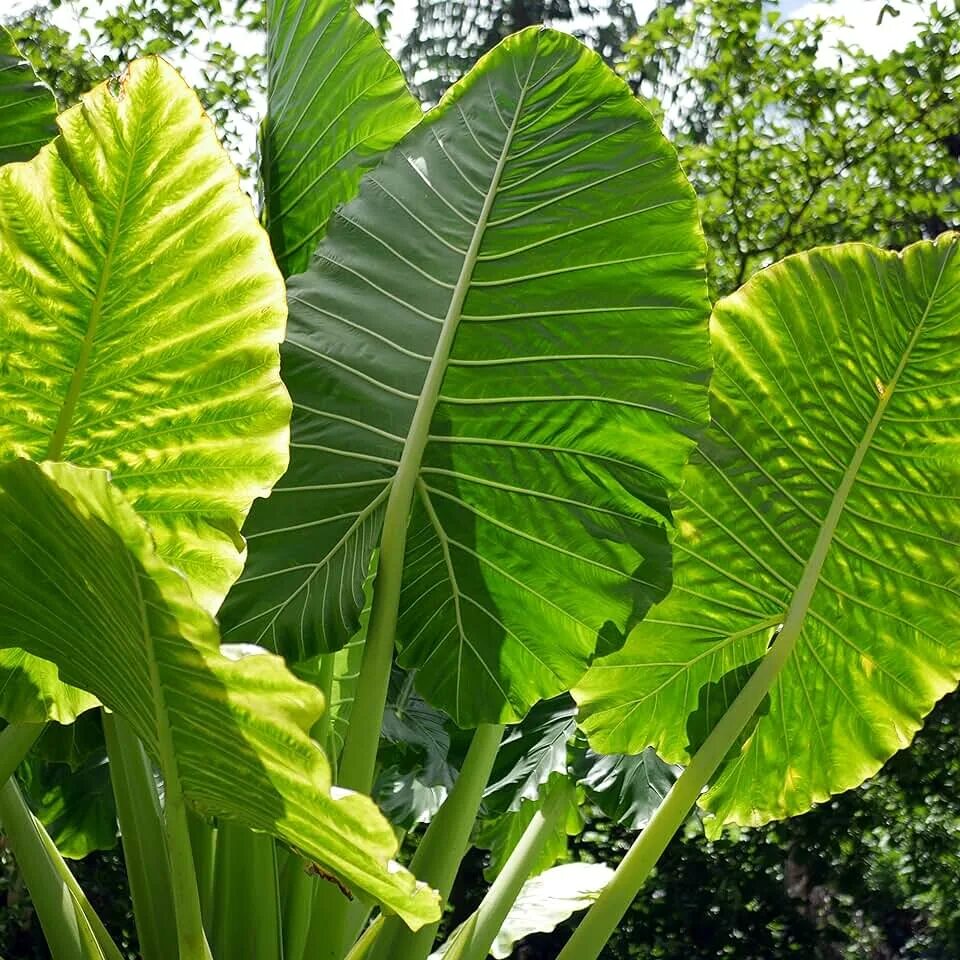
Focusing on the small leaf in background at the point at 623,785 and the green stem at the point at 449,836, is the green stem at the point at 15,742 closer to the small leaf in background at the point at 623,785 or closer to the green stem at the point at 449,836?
the green stem at the point at 449,836

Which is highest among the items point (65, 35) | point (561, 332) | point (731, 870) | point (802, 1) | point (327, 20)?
point (65, 35)

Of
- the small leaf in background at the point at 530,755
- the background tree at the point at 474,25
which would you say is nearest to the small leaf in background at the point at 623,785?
the small leaf in background at the point at 530,755

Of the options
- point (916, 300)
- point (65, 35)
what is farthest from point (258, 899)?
point (65, 35)

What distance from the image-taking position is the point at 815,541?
4.20 ft

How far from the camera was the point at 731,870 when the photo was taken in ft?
14.1

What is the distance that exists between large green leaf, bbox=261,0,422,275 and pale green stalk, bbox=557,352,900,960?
0.60 m

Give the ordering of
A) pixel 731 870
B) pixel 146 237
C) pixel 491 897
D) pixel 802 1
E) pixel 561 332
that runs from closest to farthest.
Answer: pixel 146 237
pixel 561 332
pixel 491 897
pixel 731 870
pixel 802 1

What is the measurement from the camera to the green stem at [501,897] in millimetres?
1350

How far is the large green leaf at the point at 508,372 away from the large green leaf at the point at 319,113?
A: 143mm

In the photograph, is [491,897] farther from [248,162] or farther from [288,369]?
[248,162]

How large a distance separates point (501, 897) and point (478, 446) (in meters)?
0.55

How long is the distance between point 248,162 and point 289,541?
3.56 metres

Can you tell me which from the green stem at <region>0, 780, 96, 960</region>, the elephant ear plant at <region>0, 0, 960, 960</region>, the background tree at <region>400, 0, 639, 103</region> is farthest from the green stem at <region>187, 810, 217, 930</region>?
the background tree at <region>400, 0, 639, 103</region>

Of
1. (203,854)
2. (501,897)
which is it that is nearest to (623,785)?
(501,897)
